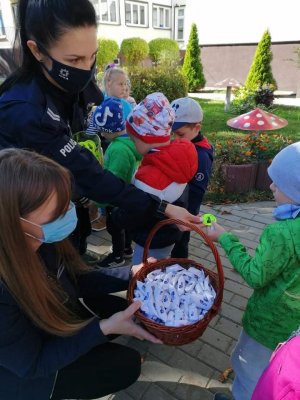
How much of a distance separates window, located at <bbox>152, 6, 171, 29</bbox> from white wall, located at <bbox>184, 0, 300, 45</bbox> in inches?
284

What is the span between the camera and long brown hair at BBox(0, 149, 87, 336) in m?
1.22

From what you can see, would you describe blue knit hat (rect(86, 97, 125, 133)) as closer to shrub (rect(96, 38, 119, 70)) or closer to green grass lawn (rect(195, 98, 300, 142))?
green grass lawn (rect(195, 98, 300, 142))

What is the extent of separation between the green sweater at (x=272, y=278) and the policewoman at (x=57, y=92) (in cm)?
47

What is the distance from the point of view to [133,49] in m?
20.4

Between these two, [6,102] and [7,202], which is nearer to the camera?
[7,202]

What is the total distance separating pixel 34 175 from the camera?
126 centimetres

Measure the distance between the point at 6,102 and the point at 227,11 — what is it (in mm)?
18862

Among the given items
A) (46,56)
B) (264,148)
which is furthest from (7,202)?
(264,148)

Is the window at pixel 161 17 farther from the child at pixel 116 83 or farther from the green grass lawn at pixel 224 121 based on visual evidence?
the child at pixel 116 83

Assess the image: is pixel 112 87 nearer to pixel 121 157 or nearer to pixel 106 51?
pixel 121 157

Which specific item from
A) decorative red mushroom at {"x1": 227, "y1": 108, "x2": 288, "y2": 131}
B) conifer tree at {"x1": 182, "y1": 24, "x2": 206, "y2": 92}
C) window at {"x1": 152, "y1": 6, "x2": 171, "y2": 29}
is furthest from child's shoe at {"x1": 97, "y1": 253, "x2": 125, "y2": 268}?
window at {"x1": 152, "y1": 6, "x2": 171, "y2": 29}

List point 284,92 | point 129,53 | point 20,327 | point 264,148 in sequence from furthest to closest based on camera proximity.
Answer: point 129,53 → point 284,92 → point 264,148 → point 20,327

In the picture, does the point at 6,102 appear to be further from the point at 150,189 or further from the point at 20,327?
the point at 20,327

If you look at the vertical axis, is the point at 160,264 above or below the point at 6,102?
below
